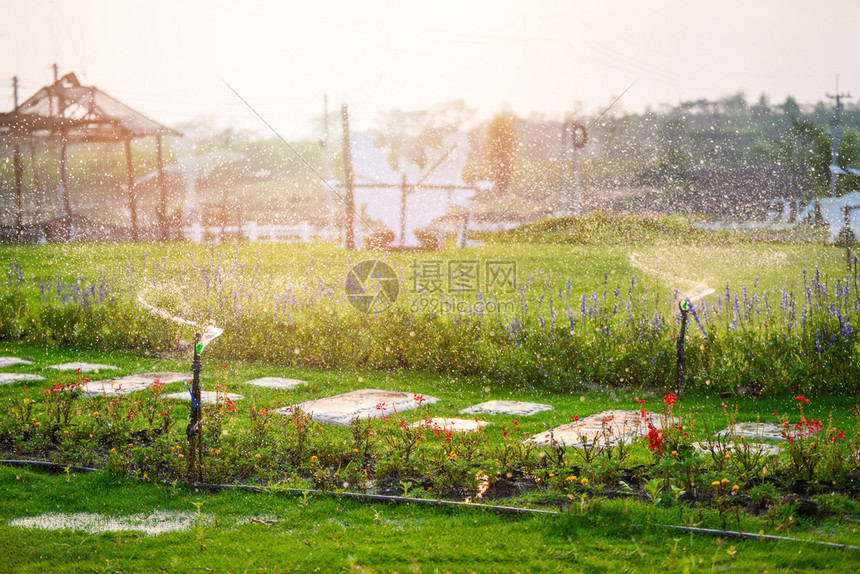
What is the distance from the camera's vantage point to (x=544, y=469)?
408 cm

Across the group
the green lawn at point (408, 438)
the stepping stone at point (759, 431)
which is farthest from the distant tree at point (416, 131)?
the stepping stone at point (759, 431)

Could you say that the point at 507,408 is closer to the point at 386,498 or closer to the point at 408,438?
the point at 408,438

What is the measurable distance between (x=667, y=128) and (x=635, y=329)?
20678mm

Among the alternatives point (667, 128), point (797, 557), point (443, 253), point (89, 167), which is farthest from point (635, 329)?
point (89, 167)

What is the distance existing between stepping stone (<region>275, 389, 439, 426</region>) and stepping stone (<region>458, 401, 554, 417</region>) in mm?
412

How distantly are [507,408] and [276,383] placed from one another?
2369mm

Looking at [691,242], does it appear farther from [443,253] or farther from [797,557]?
[797,557]

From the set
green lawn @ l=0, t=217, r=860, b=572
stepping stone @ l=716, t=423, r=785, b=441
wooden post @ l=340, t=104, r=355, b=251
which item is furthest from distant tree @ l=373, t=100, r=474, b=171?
stepping stone @ l=716, t=423, r=785, b=441

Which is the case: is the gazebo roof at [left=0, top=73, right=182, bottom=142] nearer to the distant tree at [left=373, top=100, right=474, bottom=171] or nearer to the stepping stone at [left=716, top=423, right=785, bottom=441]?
the distant tree at [left=373, top=100, right=474, bottom=171]

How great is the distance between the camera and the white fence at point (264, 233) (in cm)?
2234

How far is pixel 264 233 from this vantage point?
23938mm

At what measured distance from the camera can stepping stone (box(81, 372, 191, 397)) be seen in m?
6.49

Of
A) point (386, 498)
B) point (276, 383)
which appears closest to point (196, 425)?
point (386, 498)

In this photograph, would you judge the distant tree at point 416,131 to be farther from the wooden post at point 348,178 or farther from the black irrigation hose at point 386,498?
the black irrigation hose at point 386,498
